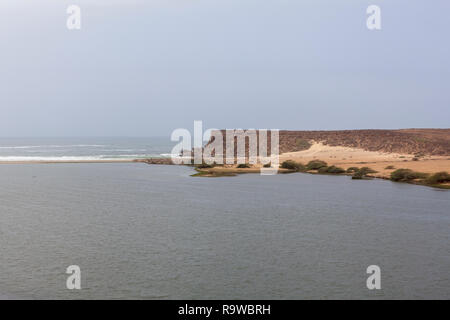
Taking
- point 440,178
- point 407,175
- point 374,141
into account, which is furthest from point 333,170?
point 374,141

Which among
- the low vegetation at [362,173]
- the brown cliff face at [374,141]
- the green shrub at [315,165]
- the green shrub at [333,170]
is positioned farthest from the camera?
the brown cliff face at [374,141]

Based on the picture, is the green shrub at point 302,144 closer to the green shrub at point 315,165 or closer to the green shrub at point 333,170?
the green shrub at point 315,165

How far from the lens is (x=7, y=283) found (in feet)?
58.2

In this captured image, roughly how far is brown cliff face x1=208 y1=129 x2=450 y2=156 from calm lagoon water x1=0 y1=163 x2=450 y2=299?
50344mm

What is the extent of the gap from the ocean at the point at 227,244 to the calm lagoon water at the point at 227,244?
6cm

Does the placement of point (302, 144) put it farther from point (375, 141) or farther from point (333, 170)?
point (333, 170)

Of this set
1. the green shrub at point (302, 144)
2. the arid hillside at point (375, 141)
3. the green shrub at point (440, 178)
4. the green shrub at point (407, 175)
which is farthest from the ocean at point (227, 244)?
the green shrub at point (302, 144)

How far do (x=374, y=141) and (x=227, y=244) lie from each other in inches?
3171

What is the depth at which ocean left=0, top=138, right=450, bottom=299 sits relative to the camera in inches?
680

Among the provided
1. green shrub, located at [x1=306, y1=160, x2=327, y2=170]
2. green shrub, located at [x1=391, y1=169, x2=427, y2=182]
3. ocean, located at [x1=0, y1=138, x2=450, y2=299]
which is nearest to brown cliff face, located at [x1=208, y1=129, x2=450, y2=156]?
green shrub, located at [x1=306, y1=160, x2=327, y2=170]

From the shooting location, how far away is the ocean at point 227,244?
1727 cm

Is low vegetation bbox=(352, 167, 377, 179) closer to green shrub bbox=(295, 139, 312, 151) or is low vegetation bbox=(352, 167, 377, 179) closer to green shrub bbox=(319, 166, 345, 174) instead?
green shrub bbox=(319, 166, 345, 174)
